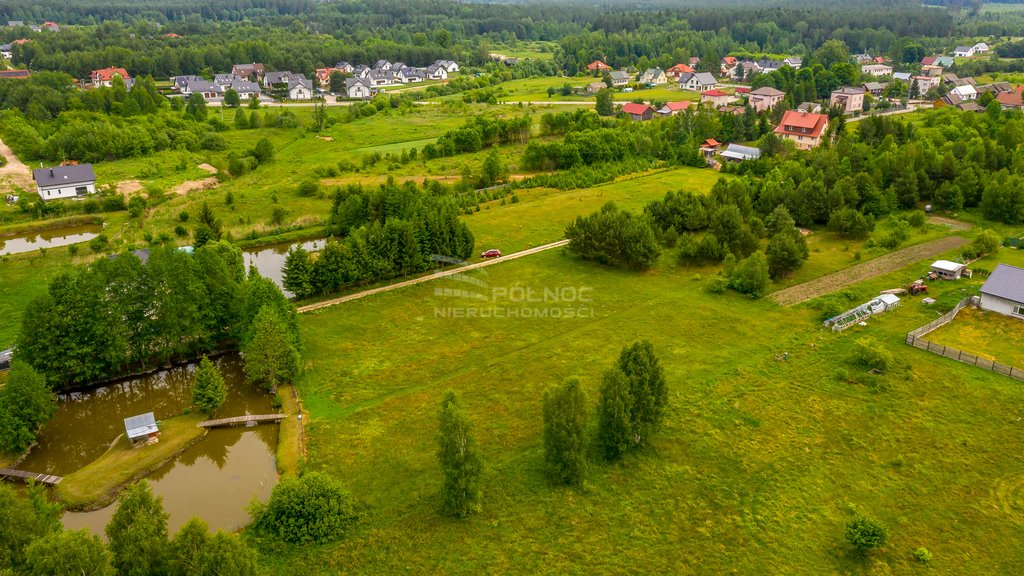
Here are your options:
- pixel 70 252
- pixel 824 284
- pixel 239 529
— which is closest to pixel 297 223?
pixel 70 252

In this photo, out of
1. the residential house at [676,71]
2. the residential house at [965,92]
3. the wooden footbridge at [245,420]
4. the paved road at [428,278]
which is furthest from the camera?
the residential house at [676,71]

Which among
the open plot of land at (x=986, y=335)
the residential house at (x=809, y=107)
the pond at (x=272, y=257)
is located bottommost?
the open plot of land at (x=986, y=335)

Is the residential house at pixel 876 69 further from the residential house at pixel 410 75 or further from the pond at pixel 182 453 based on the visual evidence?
the pond at pixel 182 453

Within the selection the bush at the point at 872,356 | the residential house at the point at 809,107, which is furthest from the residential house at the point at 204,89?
the bush at the point at 872,356

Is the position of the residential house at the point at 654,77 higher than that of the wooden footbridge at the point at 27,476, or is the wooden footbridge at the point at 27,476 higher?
the residential house at the point at 654,77

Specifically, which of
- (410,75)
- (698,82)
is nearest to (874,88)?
(698,82)

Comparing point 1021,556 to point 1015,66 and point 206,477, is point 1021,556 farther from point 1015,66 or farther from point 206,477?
point 1015,66

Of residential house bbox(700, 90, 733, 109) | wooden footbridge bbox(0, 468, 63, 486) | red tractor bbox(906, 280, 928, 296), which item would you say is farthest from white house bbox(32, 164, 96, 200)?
residential house bbox(700, 90, 733, 109)
